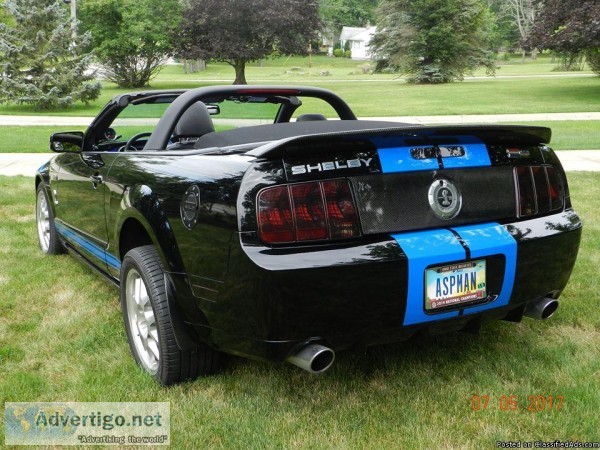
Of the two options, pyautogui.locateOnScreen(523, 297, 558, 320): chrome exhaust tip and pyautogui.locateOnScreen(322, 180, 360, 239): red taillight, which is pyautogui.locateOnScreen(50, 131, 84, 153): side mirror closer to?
pyautogui.locateOnScreen(322, 180, 360, 239): red taillight

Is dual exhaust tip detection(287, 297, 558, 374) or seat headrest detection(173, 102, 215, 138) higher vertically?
seat headrest detection(173, 102, 215, 138)

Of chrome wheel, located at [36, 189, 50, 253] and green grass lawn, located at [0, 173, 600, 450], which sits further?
chrome wheel, located at [36, 189, 50, 253]

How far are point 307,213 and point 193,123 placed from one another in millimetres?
1368

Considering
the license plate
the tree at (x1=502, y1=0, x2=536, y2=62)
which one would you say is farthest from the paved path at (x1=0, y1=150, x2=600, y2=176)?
the tree at (x1=502, y1=0, x2=536, y2=62)

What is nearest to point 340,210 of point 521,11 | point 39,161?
point 39,161

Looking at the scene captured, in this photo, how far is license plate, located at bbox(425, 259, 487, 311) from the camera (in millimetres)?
2617

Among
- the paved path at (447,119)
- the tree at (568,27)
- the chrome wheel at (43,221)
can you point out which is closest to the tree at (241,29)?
the tree at (568,27)

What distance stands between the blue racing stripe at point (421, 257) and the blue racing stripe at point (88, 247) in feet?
5.60

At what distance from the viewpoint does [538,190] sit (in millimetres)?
3102

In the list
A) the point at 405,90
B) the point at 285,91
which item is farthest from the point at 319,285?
the point at 405,90

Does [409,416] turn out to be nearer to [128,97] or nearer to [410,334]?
[410,334]

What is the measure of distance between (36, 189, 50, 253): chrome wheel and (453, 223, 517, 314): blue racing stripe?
377 cm

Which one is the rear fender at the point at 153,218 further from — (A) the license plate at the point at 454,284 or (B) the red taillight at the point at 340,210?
(A) the license plate at the point at 454,284

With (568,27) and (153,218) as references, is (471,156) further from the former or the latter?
(568,27)
